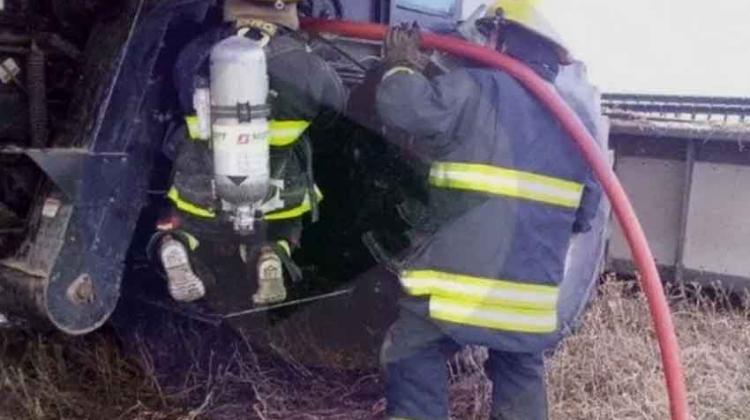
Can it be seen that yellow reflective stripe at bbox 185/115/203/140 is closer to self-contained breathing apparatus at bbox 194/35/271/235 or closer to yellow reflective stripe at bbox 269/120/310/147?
self-contained breathing apparatus at bbox 194/35/271/235

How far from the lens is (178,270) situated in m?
2.93

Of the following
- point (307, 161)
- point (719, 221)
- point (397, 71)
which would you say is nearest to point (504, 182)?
point (397, 71)

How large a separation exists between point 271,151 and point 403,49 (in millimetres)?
523

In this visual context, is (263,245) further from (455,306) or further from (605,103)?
(605,103)

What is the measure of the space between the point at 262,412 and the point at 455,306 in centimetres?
116

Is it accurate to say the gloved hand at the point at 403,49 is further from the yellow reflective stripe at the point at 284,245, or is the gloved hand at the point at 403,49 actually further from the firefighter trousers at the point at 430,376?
the firefighter trousers at the point at 430,376

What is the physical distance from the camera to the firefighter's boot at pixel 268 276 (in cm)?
303

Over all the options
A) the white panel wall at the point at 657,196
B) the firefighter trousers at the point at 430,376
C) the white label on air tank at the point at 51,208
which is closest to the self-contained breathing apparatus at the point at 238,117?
the white label on air tank at the point at 51,208

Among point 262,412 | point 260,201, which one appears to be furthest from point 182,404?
point 260,201

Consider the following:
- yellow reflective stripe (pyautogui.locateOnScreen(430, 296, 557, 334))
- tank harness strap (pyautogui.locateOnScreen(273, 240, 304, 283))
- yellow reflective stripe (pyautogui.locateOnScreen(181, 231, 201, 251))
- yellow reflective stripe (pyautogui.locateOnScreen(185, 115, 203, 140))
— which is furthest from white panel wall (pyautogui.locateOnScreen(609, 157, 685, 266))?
yellow reflective stripe (pyautogui.locateOnScreen(185, 115, 203, 140))

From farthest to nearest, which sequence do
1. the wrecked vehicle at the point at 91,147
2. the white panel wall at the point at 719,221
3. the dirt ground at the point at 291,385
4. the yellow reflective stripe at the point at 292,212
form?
the white panel wall at the point at 719,221 < the dirt ground at the point at 291,385 < the yellow reflective stripe at the point at 292,212 < the wrecked vehicle at the point at 91,147

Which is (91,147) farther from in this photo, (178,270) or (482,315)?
(482,315)

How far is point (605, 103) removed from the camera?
22.4ft

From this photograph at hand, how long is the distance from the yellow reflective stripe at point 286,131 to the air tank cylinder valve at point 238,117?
0.60 ft
